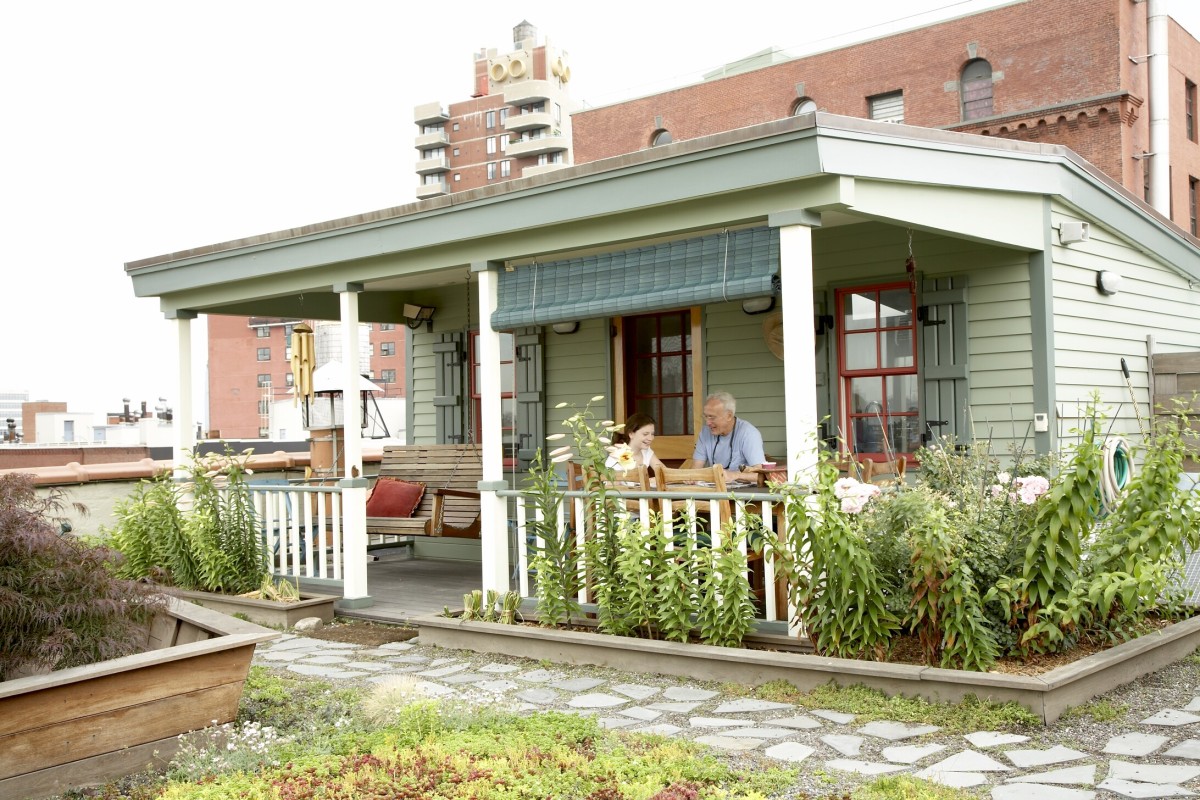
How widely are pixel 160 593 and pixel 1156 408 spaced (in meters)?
6.92

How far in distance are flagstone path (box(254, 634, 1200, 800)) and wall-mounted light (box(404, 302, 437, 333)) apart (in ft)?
16.5

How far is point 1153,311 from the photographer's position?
838 cm

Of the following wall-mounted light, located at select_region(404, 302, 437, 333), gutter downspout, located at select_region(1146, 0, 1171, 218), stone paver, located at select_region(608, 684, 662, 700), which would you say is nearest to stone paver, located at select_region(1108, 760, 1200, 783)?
stone paver, located at select_region(608, 684, 662, 700)

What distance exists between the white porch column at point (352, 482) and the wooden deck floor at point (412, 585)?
17 cm

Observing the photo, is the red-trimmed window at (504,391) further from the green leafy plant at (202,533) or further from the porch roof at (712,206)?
the green leafy plant at (202,533)

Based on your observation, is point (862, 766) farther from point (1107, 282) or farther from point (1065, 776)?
point (1107, 282)

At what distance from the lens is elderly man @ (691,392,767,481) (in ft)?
22.1

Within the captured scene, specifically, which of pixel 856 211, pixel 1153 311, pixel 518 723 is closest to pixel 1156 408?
pixel 1153 311

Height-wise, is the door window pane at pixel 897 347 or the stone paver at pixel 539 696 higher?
the door window pane at pixel 897 347

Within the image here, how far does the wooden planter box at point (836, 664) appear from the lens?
4266 millimetres

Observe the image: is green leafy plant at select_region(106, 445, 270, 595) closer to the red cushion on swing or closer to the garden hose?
the red cushion on swing

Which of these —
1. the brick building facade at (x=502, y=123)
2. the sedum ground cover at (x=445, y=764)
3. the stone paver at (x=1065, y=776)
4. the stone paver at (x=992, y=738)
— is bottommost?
the stone paver at (x=992, y=738)

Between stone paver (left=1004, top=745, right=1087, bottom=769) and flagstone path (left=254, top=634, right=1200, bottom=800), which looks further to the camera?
stone paver (left=1004, top=745, right=1087, bottom=769)

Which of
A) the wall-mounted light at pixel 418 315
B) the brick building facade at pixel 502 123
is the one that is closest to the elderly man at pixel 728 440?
the wall-mounted light at pixel 418 315
